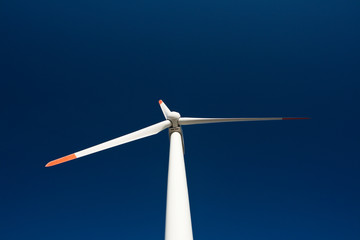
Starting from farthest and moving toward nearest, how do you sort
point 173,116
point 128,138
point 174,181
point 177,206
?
point 173,116, point 128,138, point 174,181, point 177,206

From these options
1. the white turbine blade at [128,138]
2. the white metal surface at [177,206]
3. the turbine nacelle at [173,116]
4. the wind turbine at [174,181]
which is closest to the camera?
the white metal surface at [177,206]

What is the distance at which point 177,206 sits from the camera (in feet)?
29.8

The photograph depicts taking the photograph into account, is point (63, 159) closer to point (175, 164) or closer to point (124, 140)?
point (124, 140)

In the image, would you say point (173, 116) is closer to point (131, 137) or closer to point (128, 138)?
point (131, 137)

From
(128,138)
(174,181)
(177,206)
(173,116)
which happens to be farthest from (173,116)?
(177,206)

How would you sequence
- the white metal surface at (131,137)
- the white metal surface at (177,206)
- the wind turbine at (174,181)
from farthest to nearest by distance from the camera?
the white metal surface at (131,137) < the wind turbine at (174,181) < the white metal surface at (177,206)

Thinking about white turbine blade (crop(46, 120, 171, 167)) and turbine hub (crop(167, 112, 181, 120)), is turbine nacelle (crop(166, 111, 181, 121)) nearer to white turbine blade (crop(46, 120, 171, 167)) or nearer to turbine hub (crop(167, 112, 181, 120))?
turbine hub (crop(167, 112, 181, 120))

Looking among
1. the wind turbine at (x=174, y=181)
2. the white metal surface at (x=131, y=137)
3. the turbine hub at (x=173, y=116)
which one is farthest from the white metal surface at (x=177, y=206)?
the turbine hub at (x=173, y=116)

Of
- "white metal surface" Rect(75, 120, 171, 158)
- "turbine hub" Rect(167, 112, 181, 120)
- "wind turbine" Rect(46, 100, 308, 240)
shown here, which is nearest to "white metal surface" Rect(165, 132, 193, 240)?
"wind turbine" Rect(46, 100, 308, 240)

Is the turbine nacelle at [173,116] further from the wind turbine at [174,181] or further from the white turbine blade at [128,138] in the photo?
the white turbine blade at [128,138]

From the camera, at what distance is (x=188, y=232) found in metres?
8.42

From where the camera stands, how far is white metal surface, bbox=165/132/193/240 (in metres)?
8.31

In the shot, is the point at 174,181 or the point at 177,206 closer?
the point at 177,206

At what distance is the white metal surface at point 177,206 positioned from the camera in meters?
8.31
